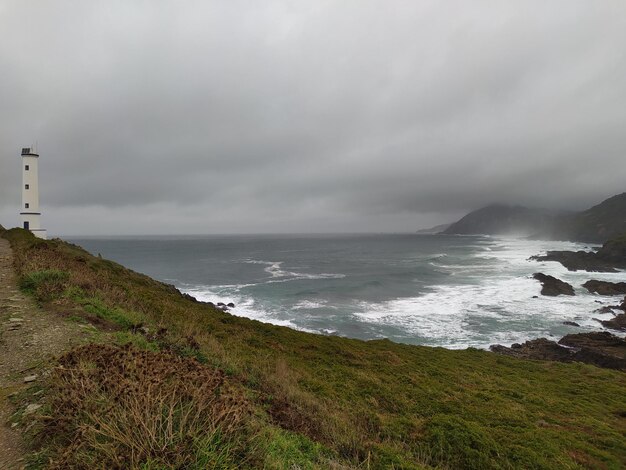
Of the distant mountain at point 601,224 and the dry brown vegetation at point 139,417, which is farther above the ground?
the distant mountain at point 601,224

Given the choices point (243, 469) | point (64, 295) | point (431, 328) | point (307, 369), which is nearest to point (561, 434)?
point (307, 369)

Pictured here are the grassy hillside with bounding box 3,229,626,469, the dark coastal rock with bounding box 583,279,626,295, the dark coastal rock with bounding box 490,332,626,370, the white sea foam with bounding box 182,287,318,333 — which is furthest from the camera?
the dark coastal rock with bounding box 583,279,626,295

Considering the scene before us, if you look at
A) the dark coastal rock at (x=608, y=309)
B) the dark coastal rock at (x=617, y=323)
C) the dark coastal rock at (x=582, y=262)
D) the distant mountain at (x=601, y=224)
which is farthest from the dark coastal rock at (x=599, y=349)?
the distant mountain at (x=601, y=224)

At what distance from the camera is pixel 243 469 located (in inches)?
127

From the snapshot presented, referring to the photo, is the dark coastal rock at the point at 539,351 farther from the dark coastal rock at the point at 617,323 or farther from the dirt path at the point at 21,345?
the dirt path at the point at 21,345

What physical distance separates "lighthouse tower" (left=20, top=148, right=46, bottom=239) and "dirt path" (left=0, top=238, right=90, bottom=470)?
3737 cm

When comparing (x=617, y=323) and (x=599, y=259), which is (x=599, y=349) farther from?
(x=599, y=259)

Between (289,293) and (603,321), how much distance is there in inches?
1511

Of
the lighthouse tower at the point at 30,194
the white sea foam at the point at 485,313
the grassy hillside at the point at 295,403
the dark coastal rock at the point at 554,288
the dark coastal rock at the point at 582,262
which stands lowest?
the white sea foam at the point at 485,313

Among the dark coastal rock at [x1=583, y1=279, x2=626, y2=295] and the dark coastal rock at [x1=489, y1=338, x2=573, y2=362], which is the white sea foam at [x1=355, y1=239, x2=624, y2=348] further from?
the dark coastal rock at [x1=489, y1=338, x2=573, y2=362]

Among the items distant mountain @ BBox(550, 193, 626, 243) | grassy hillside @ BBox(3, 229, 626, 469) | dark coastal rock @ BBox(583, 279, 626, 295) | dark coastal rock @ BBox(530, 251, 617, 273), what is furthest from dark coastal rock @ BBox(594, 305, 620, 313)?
distant mountain @ BBox(550, 193, 626, 243)

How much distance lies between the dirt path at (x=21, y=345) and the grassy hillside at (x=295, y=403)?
0.35 metres

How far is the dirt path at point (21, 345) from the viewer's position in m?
3.48

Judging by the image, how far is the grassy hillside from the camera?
3191mm
